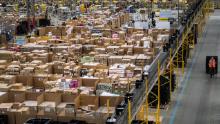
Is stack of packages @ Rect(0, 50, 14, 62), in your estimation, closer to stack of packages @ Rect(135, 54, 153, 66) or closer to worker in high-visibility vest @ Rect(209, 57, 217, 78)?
stack of packages @ Rect(135, 54, 153, 66)

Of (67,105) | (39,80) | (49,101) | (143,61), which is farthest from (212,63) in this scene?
(67,105)

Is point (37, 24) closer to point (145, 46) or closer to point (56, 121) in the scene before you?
point (145, 46)

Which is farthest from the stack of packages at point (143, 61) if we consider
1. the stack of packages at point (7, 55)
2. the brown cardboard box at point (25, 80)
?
the stack of packages at point (7, 55)

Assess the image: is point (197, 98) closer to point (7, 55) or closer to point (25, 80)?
point (25, 80)

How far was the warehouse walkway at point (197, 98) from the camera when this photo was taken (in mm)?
17141

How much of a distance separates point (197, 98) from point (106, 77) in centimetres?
542

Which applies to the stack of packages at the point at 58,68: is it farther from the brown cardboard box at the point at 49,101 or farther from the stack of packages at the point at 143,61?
the brown cardboard box at the point at 49,101

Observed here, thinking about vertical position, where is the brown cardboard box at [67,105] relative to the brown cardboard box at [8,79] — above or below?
below

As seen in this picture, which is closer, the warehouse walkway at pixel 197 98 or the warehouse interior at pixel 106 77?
the warehouse interior at pixel 106 77

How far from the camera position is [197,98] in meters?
19.7

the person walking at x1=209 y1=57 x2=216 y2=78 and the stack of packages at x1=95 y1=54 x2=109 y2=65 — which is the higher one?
the stack of packages at x1=95 y1=54 x2=109 y2=65

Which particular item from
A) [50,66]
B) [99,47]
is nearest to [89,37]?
[99,47]

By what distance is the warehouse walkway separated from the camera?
1714 cm

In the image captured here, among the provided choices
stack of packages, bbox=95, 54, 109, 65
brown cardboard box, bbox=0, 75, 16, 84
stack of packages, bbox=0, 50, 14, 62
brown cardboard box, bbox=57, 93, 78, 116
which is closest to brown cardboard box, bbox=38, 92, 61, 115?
brown cardboard box, bbox=57, 93, 78, 116
